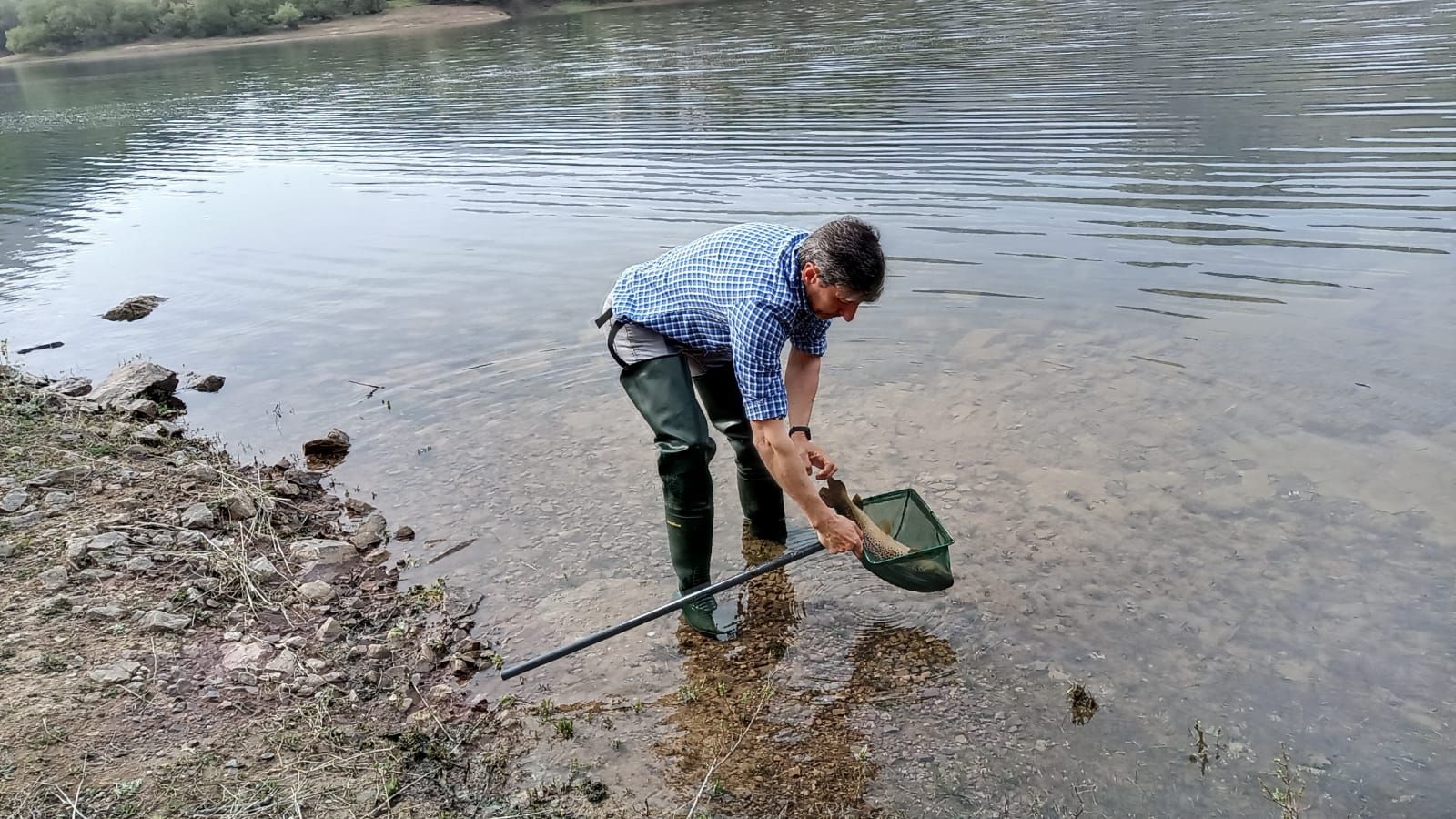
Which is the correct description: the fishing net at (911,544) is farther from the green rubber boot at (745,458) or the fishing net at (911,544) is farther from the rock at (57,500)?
the rock at (57,500)

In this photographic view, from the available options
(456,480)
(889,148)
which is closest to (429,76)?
(889,148)

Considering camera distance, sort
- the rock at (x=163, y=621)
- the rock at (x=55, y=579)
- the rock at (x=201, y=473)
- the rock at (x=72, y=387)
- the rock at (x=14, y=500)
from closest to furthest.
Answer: the rock at (x=163, y=621), the rock at (x=55, y=579), the rock at (x=14, y=500), the rock at (x=201, y=473), the rock at (x=72, y=387)

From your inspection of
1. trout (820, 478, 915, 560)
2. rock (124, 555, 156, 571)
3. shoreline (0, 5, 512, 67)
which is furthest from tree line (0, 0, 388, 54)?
trout (820, 478, 915, 560)

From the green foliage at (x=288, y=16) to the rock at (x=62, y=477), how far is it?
61760 mm

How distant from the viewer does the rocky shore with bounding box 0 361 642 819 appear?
10.6 feet

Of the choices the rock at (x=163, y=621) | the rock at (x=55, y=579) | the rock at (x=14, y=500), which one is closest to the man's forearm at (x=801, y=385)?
the rock at (x=163, y=621)

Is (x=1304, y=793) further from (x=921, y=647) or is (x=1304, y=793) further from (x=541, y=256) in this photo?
(x=541, y=256)

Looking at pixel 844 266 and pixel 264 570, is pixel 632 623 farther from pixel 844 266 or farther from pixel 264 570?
pixel 264 570

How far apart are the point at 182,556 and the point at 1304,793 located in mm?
4548

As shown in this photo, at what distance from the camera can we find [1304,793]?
3357 millimetres

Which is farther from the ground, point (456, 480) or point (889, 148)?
point (889, 148)

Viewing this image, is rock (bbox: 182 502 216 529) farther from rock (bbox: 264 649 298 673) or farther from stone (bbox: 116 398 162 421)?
stone (bbox: 116 398 162 421)

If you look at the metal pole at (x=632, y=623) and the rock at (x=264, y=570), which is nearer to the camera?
the metal pole at (x=632, y=623)

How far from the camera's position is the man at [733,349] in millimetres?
3398
